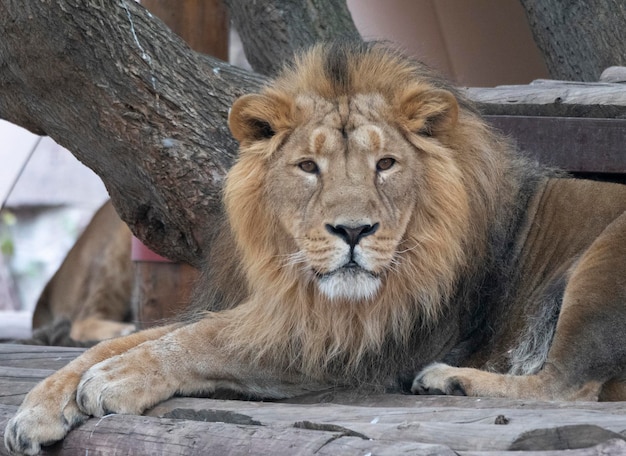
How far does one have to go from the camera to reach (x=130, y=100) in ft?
14.4

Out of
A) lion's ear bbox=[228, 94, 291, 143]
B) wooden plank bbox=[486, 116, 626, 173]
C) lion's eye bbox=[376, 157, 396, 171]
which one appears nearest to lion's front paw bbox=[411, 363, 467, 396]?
lion's eye bbox=[376, 157, 396, 171]

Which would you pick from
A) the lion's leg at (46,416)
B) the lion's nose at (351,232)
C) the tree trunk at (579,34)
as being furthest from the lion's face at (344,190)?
the tree trunk at (579,34)

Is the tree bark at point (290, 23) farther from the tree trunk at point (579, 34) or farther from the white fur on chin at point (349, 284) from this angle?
the white fur on chin at point (349, 284)

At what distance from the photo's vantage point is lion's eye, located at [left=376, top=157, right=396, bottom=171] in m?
3.28

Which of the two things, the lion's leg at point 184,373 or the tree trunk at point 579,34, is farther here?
the tree trunk at point 579,34

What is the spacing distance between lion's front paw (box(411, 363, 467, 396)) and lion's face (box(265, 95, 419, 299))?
1.10 feet

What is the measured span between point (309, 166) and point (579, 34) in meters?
2.76

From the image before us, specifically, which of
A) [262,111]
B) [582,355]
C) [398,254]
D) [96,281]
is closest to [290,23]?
[262,111]

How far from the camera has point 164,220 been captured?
15.8 feet

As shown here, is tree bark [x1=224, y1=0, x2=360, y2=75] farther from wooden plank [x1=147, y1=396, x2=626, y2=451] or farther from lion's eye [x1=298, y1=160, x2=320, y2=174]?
wooden plank [x1=147, y1=396, x2=626, y2=451]

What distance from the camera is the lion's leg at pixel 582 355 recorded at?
3.16 m

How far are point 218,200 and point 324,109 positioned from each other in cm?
127

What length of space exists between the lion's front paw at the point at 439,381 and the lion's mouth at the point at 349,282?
343 millimetres

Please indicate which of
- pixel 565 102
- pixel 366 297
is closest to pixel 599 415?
pixel 366 297
